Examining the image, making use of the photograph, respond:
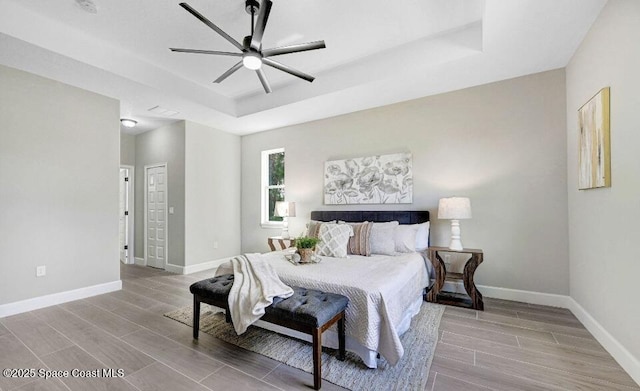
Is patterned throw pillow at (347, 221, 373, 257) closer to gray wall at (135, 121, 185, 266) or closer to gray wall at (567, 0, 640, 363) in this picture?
gray wall at (567, 0, 640, 363)

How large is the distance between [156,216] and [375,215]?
429 centimetres

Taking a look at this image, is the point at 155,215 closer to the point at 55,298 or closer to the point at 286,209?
the point at 55,298

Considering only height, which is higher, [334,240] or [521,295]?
[334,240]

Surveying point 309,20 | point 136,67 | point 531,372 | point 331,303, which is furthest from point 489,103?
point 136,67

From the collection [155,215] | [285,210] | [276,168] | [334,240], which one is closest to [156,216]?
[155,215]

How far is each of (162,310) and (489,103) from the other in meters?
4.73

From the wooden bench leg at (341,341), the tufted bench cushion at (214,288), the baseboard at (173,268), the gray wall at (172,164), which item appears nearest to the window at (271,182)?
the gray wall at (172,164)

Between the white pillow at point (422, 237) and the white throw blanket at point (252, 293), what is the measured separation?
1.99 metres

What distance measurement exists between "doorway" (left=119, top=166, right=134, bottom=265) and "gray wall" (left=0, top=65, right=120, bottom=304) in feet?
6.57

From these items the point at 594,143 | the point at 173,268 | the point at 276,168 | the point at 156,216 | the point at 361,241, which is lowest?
the point at 173,268

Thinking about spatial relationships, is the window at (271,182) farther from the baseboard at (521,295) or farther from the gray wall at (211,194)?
the baseboard at (521,295)

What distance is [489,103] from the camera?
3475mm

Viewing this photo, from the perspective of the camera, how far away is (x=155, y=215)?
541cm

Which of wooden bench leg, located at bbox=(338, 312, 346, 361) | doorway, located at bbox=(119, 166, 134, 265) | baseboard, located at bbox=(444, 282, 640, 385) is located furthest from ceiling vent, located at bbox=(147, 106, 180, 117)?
baseboard, located at bbox=(444, 282, 640, 385)
